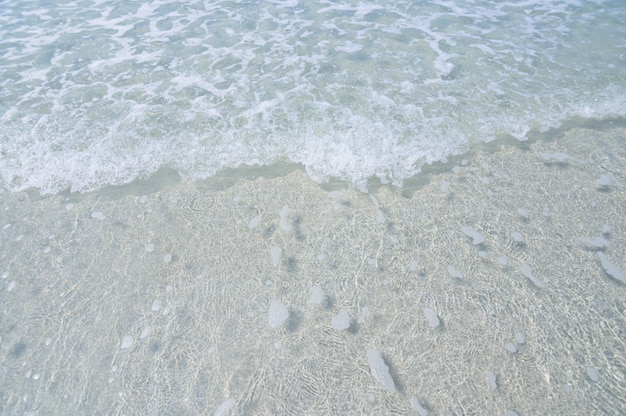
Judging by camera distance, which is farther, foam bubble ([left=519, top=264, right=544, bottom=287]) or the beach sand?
foam bubble ([left=519, top=264, right=544, bottom=287])

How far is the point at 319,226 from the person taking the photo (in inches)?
150

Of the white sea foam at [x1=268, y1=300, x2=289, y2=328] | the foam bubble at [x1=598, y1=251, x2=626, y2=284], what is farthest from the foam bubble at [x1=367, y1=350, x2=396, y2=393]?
the foam bubble at [x1=598, y1=251, x2=626, y2=284]

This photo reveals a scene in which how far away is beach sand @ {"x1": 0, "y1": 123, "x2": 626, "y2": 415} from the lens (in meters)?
2.72

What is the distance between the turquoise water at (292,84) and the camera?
4.72 m

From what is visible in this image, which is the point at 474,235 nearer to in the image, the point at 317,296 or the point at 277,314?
the point at 317,296

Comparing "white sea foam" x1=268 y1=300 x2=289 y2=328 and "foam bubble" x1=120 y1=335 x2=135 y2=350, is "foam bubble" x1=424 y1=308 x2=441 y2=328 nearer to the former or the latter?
"white sea foam" x1=268 y1=300 x2=289 y2=328

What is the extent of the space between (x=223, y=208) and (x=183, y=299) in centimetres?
110

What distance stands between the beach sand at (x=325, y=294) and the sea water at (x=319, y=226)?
17 mm

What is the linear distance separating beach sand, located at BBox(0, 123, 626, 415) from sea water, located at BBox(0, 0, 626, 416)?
0.7 inches

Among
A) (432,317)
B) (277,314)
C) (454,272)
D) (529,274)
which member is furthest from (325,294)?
(529,274)

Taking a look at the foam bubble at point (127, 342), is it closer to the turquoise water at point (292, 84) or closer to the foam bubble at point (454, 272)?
the turquoise water at point (292, 84)

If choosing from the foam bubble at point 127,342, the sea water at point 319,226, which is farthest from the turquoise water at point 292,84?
the foam bubble at point 127,342

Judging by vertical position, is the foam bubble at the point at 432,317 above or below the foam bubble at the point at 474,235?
below

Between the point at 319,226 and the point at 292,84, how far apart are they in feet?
9.73
